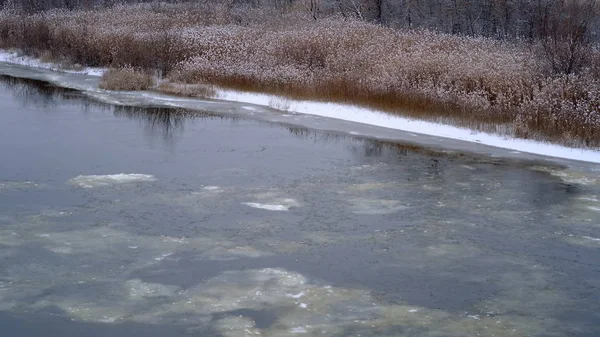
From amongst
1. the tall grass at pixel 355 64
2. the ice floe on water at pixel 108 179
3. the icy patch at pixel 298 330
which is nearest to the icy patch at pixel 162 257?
the icy patch at pixel 298 330

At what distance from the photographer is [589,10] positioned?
808 inches

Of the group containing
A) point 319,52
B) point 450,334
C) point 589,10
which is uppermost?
point 589,10

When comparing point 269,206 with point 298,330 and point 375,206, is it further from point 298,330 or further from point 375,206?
point 298,330

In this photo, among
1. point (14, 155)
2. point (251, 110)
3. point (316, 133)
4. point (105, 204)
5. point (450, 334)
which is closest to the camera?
point (450, 334)

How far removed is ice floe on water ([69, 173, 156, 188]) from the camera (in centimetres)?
1066

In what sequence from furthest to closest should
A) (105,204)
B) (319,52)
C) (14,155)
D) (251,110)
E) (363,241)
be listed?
(319,52)
(251,110)
(14,155)
(105,204)
(363,241)

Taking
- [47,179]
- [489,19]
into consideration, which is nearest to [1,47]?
[489,19]

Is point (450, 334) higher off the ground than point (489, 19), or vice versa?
point (489, 19)

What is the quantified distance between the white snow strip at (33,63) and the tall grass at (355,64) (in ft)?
1.33

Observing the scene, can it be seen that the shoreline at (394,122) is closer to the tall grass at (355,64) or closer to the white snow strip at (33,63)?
the tall grass at (355,64)

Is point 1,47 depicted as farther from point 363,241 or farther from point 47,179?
point 363,241

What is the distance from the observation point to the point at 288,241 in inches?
338

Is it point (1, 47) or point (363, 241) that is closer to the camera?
point (363, 241)

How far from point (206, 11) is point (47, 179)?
69.5 feet
